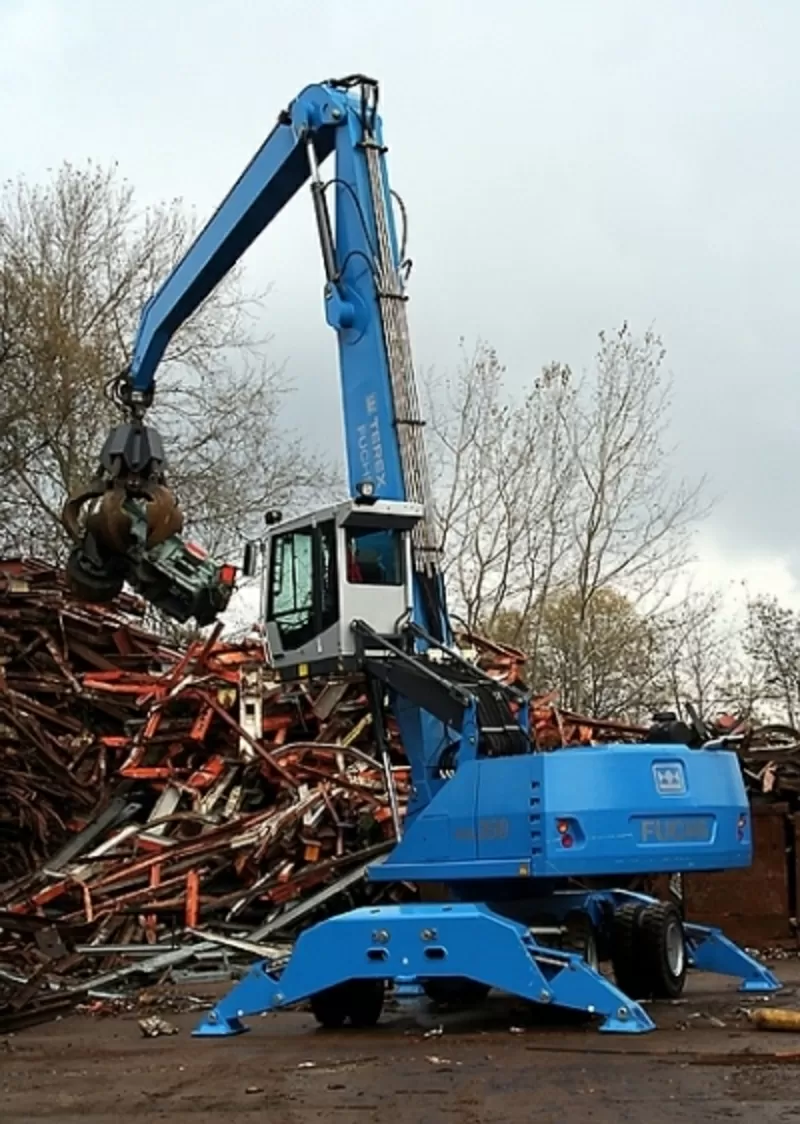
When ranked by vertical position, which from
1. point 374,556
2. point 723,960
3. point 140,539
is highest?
point 140,539

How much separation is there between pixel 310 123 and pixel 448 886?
6.27m

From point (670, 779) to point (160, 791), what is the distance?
786cm

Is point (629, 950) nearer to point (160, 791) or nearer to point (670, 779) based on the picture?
point (670, 779)

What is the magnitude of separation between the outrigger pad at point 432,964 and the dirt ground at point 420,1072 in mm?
218

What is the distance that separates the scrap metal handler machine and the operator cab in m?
0.02

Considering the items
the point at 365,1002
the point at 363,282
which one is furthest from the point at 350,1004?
the point at 363,282

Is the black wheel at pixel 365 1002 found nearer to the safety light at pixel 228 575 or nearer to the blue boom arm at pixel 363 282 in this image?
the blue boom arm at pixel 363 282

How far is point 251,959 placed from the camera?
13.6 m

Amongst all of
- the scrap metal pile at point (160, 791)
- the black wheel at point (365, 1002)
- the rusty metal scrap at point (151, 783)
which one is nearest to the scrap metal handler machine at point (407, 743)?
the black wheel at point (365, 1002)

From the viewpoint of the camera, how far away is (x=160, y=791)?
55.3 ft

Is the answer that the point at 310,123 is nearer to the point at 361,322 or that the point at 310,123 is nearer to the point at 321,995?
the point at 361,322

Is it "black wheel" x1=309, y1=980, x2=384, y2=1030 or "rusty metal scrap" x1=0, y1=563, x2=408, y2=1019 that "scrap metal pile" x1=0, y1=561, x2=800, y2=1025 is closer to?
"rusty metal scrap" x1=0, y1=563, x2=408, y2=1019

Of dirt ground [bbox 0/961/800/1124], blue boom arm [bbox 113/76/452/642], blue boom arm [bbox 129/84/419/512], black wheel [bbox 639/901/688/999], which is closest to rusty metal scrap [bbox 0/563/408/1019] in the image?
dirt ground [bbox 0/961/800/1124]

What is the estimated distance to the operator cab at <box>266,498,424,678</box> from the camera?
35.9ft
